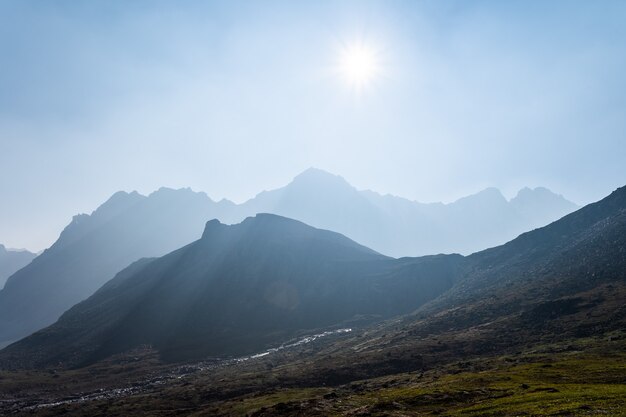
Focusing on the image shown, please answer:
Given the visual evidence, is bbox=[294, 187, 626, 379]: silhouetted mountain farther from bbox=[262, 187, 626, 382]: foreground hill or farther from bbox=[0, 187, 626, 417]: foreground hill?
bbox=[0, 187, 626, 417]: foreground hill

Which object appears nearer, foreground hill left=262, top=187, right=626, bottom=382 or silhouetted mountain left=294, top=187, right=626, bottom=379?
foreground hill left=262, top=187, right=626, bottom=382

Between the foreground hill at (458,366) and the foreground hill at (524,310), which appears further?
the foreground hill at (524,310)

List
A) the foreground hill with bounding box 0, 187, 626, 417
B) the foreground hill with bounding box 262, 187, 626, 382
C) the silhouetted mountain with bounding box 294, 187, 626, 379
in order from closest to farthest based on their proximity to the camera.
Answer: the foreground hill with bounding box 0, 187, 626, 417
the foreground hill with bounding box 262, 187, 626, 382
the silhouetted mountain with bounding box 294, 187, 626, 379

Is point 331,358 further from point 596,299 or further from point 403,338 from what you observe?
point 596,299

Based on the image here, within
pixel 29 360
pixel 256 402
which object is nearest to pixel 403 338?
pixel 256 402

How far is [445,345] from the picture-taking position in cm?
11075

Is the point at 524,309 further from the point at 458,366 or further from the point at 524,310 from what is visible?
the point at 458,366

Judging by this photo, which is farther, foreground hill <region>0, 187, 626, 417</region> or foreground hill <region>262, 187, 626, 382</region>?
foreground hill <region>262, 187, 626, 382</region>

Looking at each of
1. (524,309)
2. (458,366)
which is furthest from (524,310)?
(458,366)

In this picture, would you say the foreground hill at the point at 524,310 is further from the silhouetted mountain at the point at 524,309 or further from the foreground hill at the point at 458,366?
the foreground hill at the point at 458,366

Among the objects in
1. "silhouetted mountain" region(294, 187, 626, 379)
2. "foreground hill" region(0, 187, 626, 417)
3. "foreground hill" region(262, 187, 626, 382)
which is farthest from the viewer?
"silhouetted mountain" region(294, 187, 626, 379)

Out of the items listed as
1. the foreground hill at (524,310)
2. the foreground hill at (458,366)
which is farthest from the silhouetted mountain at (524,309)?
the foreground hill at (458,366)

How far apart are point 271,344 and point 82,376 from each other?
72041 millimetres

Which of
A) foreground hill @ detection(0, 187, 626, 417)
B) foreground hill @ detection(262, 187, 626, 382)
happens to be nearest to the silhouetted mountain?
foreground hill @ detection(262, 187, 626, 382)
